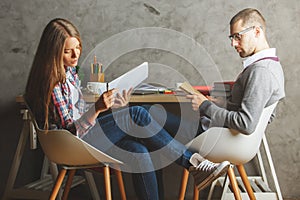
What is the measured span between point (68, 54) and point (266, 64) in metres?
0.88

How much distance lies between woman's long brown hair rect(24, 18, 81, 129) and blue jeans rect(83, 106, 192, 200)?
0.24 m

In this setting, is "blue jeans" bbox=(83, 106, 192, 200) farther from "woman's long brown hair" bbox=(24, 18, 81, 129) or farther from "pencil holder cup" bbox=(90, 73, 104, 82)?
"pencil holder cup" bbox=(90, 73, 104, 82)

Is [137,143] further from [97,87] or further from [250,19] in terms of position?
[250,19]

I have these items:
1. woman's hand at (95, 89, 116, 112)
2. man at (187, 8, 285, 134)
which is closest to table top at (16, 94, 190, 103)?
man at (187, 8, 285, 134)

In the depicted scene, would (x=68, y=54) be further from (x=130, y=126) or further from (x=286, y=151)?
(x=286, y=151)

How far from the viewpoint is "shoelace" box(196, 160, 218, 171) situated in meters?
2.03

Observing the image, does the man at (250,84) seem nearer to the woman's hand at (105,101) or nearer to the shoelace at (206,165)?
the shoelace at (206,165)

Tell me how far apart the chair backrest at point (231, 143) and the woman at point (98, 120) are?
0.24ft

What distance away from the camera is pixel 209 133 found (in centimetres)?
214

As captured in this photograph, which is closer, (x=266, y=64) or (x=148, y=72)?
(x=266, y=64)

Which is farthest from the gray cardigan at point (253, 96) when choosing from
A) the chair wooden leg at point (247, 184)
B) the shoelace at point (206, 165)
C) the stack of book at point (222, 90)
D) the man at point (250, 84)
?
the stack of book at point (222, 90)

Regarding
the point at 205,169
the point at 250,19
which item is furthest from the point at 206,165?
the point at 250,19

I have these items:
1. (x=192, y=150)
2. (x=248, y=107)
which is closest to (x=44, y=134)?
(x=192, y=150)

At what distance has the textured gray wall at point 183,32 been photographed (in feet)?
9.66
